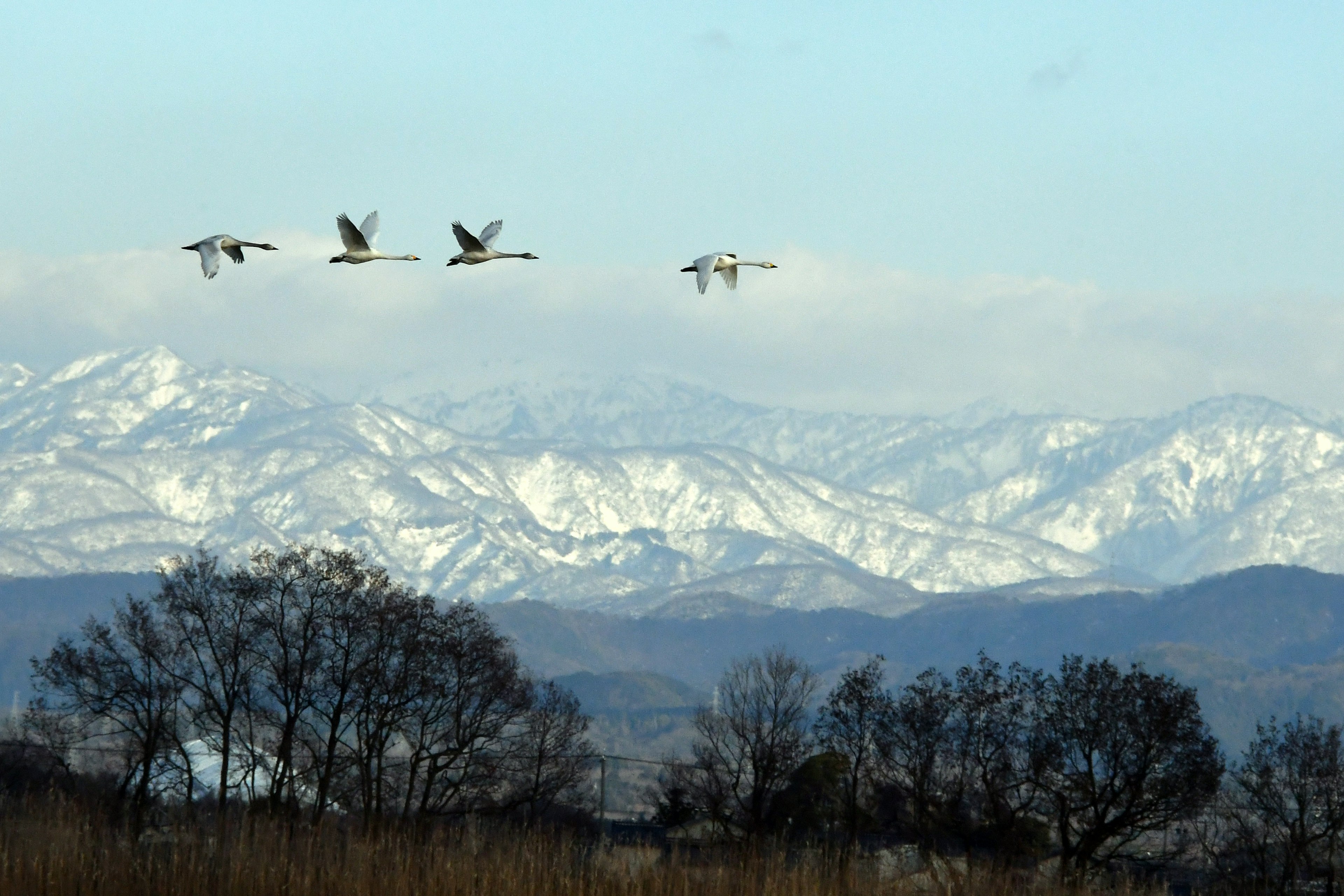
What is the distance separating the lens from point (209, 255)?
40.7 m

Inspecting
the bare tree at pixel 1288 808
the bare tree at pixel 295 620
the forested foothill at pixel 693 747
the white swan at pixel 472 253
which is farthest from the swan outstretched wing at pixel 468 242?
the bare tree at pixel 295 620

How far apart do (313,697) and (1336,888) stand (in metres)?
63.5

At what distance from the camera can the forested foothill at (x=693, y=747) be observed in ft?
319

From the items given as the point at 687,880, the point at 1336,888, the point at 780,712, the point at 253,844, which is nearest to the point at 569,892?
the point at 687,880

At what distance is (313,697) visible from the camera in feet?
381

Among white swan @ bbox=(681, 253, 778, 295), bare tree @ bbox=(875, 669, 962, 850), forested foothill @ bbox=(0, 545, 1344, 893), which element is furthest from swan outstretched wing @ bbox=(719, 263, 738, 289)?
bare tree @ bbox=(875, 669, 962, 850)

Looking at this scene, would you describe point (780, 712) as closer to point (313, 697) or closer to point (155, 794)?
point (313, 697)

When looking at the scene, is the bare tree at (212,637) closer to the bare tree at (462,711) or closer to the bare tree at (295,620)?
the bare tree at (295,620)

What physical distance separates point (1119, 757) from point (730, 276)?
67623 mm

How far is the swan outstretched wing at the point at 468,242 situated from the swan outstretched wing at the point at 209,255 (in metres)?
5.36

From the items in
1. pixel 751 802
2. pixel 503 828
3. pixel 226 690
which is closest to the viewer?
pixel 503 828

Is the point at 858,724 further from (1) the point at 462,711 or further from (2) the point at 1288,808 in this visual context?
(2) the point at 1288,808

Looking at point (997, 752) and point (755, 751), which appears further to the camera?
point (755, 751)

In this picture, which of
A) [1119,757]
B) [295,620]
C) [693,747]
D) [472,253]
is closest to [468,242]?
[472,253]
